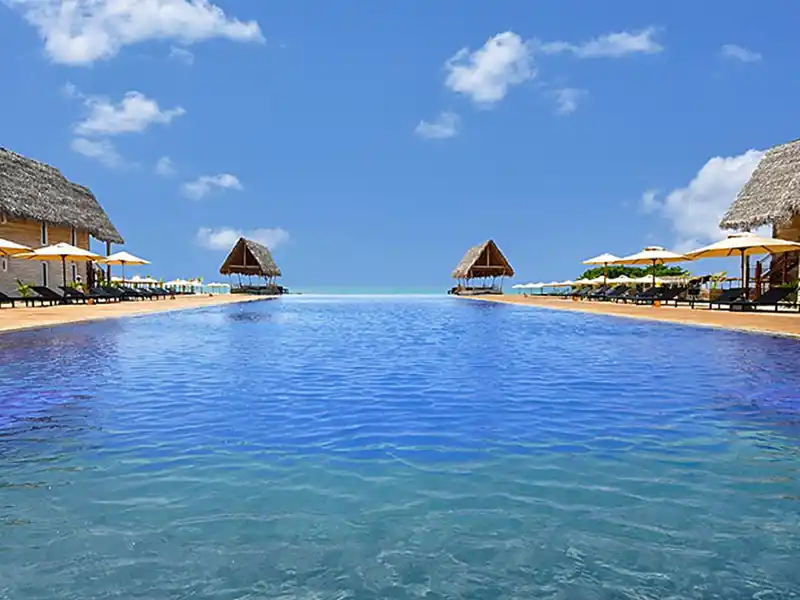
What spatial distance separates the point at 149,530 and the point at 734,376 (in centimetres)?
635

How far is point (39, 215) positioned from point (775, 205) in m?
24.7

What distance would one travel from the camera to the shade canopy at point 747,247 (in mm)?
16375

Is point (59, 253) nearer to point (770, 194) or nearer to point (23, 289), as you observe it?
point (23, 289)

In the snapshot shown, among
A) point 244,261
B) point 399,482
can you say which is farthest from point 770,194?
point 244,261

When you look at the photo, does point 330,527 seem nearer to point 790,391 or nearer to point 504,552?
point 504,552

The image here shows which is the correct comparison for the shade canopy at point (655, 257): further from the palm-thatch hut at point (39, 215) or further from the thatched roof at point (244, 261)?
the thatched roof at point (244, 261)

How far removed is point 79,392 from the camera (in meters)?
5.90

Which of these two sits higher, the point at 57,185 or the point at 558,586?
the point at 57,185

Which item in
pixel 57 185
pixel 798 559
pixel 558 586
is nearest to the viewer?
pixel 558 586

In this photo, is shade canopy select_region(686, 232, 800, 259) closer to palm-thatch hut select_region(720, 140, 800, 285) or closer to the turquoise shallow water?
palm-thatch hut select_region(720, 140, 800, 285)

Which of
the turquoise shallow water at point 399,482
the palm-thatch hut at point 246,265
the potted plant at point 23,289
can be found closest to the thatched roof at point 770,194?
the turquoise shallow water at point 399,482

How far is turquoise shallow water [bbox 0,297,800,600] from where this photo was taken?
7.88 ft

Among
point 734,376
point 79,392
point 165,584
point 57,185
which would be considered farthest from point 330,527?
point 57,185

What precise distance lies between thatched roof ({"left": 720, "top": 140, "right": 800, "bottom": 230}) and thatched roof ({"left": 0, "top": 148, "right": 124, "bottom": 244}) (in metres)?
24.2
